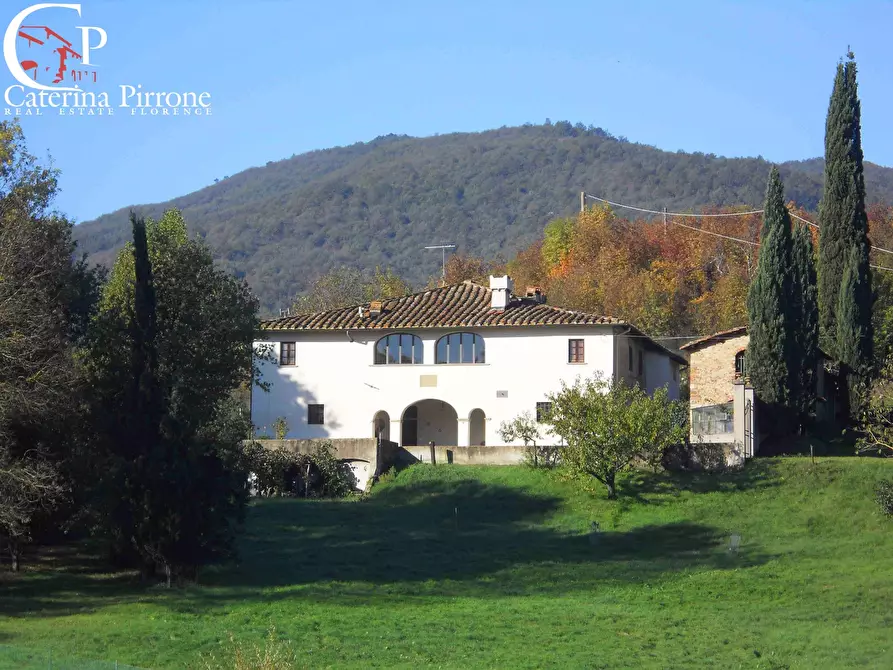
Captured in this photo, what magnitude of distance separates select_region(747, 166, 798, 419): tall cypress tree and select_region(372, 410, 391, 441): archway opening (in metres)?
15.4

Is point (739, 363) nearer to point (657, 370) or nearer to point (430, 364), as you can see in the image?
point (657, 370)

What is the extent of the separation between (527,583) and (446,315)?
71.6 ft

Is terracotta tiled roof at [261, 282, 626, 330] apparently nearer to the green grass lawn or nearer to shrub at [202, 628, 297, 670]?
the green grass lawn

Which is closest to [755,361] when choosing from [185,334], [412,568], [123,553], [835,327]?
[835,327]

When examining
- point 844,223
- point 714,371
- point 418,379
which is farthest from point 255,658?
point 844,223

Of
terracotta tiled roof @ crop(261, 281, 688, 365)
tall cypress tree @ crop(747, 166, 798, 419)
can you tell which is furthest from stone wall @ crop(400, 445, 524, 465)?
tall cypress tree @ crop(747, 166, 798, 419)

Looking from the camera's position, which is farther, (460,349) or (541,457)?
(460,349)

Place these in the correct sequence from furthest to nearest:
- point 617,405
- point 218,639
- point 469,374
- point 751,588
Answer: point 469,374 → point 617,405 → point 751,588 → point 218,639

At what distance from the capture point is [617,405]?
42188 millimetres

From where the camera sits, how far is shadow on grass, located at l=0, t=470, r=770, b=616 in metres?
29.7

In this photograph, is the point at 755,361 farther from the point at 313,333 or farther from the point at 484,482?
the point at 313,333

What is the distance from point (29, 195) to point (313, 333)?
59.7ft

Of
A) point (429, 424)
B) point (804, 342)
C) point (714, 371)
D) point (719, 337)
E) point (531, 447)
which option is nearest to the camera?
point (531, 447)

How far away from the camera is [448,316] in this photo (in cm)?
5262
